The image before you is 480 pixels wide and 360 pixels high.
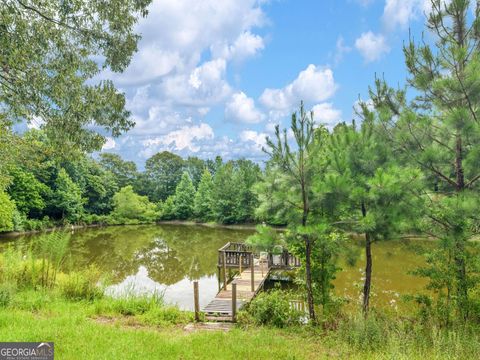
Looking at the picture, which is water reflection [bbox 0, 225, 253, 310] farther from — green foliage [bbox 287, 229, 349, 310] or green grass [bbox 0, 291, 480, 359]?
green foliage [bbox 287, 229, 349, 310]

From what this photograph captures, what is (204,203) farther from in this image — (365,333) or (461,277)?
(461,277)

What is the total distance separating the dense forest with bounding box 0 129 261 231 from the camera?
28.4 meters

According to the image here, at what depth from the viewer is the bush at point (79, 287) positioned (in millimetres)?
7594

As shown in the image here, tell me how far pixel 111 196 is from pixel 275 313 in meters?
36.5

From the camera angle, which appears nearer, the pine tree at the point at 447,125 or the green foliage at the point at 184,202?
the pine tree at the point at 447,125

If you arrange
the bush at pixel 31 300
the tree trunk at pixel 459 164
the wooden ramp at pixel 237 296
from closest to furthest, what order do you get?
the tree trunk at pixel 459 164 → the bush at pixel 31 300 → the wooden ramp at pixel 237 296

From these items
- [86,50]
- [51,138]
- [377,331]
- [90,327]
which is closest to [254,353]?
[377,331]

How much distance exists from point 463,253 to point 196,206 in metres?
32.7

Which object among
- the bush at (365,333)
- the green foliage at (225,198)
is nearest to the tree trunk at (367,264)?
the bush at (365,333)

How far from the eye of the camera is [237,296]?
35.8ft

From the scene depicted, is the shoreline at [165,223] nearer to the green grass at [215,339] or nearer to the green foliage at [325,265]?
the green foliage at [325,265]
